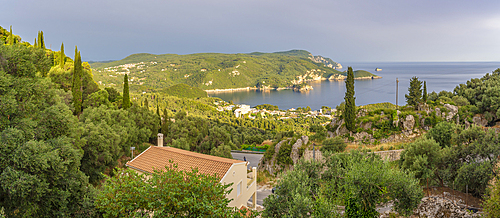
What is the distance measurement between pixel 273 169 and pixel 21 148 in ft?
57.2

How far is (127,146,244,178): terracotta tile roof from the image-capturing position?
1127 centimetres

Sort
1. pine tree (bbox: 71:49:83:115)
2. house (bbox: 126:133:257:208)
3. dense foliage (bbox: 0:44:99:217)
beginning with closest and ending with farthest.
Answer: dense foliage (bbox: 0:44:99:217) → house (bbox: 126:133:257:208) → pine tree (bbox: 71:49:83:115)

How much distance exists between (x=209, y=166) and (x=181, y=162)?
139 centimetres

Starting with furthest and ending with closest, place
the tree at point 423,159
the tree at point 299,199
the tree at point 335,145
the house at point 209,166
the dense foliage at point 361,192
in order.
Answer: the tree at point 335,145
the tree at point 423,159
the house at point 209,166
the dense foliage at point 361,192
the tree at point 299,199

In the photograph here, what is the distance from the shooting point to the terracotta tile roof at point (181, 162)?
1127cm

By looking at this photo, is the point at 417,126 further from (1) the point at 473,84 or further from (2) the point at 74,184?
(2) the point at 74,184

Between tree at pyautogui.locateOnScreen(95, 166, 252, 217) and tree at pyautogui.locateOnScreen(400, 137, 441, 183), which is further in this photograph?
tree at pyautogui.locateOnScreen(400, 137, 441, 183)

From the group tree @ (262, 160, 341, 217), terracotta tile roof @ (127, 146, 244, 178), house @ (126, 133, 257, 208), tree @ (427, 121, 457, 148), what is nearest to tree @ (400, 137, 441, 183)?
tree @ (427, 121, 457, 148)

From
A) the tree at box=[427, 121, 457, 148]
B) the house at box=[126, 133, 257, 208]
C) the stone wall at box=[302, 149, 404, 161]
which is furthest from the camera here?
the stone wall at box=[302, 149, 404, 161]

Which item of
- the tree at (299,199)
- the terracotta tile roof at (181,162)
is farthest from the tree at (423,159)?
the terracotta tile roof at (181,162)

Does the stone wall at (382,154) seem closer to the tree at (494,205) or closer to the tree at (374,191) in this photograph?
the tree at (374,191)

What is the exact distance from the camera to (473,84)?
102 feet

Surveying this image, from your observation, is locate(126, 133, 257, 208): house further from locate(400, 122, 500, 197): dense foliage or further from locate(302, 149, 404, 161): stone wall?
locate(400, 122, 500, 197): dense foliage

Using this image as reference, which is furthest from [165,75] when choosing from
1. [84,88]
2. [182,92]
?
[84,88]
